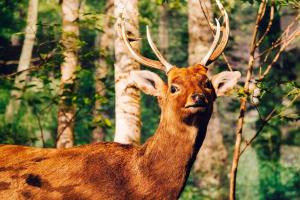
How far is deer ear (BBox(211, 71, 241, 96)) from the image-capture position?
6.26 metres

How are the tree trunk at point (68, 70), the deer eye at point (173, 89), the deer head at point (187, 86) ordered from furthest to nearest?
the tree trunk at point (68, 70), the deer eye at point (173, 89), the deer head at point (187, 86)

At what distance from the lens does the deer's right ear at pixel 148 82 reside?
242 inches

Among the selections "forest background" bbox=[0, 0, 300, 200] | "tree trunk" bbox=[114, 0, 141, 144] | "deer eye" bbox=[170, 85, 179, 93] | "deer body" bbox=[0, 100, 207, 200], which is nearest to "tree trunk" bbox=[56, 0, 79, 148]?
"forest background" bbox=[0, 0, 300, 200]

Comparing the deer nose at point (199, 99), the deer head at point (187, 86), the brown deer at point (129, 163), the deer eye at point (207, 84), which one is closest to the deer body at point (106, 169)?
the brown deer at point (129, 163)

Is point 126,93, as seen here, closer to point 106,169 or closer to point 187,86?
point 187,86

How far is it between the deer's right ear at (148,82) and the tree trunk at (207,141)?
5509 millimetres

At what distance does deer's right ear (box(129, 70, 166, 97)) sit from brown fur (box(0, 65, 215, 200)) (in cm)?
31

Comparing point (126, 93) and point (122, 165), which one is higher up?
point (126, 93)

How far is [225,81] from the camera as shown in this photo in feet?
20.7

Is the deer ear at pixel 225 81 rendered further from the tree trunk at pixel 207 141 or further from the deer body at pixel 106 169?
the tree trunk at pixel 207 141

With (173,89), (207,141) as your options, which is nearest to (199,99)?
(173,89)

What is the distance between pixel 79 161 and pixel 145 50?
659cm

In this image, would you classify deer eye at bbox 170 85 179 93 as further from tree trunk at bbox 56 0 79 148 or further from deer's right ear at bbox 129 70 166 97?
tree trunk at bbox 56 0 79 148

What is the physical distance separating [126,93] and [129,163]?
198 cm
